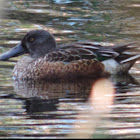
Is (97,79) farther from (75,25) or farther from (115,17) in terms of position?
(115,17)

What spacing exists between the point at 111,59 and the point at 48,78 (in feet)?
3.92

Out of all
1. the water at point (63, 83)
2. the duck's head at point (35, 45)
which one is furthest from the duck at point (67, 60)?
the water at point (63, 83)

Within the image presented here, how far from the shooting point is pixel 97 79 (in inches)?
371

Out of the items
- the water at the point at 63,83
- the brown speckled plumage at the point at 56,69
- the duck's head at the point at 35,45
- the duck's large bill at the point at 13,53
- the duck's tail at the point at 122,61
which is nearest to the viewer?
the water at the point at 63,83

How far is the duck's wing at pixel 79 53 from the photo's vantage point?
9.36 metres

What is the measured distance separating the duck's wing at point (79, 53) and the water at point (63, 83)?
428mm

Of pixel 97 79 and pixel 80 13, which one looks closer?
pixel 97 79

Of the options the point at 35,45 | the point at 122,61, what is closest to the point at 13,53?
the point at 35,45

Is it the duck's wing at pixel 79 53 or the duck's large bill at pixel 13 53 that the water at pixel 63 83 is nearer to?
the duck's large bill at pixel 13 53

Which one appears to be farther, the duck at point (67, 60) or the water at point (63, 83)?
the duck at point (67, 60)

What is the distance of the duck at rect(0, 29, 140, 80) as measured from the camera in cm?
931

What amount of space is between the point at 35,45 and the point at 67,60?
806 mm

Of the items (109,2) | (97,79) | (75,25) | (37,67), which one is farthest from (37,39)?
(109,2)

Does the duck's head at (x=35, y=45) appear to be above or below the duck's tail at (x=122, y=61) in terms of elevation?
above
